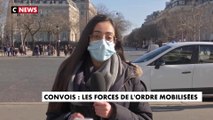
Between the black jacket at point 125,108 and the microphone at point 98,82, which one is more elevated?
the microphone at point 98,82

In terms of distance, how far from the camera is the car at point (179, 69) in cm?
1063

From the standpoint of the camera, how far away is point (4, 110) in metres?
9.59

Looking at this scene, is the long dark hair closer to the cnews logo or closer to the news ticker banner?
the news ticker banner

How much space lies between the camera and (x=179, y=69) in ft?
35.0

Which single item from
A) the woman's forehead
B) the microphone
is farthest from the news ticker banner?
the woman's forehead

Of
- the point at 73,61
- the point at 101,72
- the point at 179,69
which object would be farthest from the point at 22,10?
the point at 101,72

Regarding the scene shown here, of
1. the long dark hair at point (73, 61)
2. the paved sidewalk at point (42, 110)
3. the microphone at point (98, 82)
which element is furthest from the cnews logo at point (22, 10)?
the microphone at point (98, 82)

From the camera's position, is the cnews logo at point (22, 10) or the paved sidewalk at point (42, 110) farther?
the cnews logo at point (22, 10)

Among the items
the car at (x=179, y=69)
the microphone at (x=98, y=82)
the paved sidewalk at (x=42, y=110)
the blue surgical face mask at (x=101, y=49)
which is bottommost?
the paved sidewalk at (x=42, y=110)

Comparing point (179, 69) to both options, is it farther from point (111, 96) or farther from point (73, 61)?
point (111, 96)

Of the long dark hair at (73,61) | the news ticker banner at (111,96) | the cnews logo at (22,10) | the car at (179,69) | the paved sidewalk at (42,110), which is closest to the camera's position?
the news ticker banner at (111,96)

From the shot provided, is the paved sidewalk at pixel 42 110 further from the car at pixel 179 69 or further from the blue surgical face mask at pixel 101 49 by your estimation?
the blue surgical face mask at pixel 101 49

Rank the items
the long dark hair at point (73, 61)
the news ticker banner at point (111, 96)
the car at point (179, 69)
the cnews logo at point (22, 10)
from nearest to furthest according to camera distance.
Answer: the news ticker banner at point (111, 96)
the long dark hair at point (73, 61)
the car at point (179, 69)
the cnews logo at point (22, 10)

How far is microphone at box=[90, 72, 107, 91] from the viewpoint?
2.48 meters
